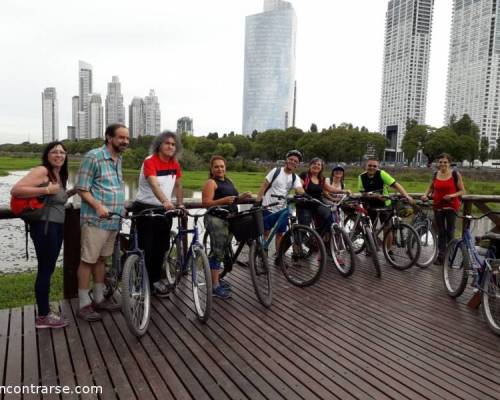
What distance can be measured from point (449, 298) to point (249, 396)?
3.05 meters

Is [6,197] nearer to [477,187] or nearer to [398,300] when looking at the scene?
[398,300]

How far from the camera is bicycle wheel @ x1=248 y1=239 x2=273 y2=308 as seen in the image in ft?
13.3

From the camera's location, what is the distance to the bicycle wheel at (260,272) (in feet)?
13.3

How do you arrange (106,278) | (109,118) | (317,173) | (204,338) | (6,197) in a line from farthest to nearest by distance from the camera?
(109,118) → (6,197) → (317,173) → (106,278) → (204,338)

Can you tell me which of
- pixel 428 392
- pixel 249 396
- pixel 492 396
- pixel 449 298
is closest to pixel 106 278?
pixel 249 396

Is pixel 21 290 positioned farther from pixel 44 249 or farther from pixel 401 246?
pixel 401 246

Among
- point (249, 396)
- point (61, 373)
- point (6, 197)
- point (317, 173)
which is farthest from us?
point (6, 197)

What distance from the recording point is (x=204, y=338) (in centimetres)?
335

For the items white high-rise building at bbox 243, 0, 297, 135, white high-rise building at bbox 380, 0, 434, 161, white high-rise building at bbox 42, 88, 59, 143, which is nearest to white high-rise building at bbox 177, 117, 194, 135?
white high-rise building at bbox 243, 0, 297, 135

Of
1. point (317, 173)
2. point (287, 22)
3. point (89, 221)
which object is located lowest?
point (89, 221)

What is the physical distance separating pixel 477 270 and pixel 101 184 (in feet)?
12.1

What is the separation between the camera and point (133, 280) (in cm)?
342

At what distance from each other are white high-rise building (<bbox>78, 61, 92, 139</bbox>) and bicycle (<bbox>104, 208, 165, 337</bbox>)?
133725 mm

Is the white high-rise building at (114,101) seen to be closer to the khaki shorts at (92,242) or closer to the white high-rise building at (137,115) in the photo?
the white high-rise building at (137,115)
